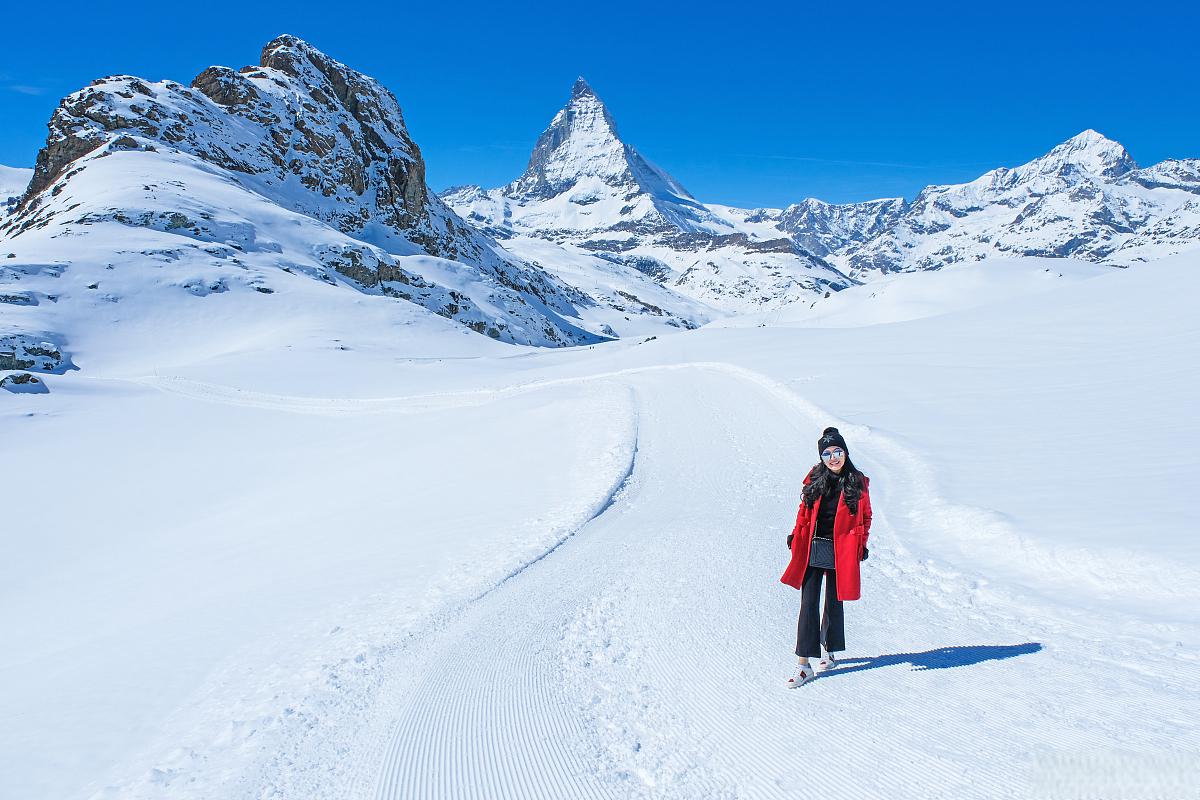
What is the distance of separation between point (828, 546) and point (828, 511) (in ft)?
0.89

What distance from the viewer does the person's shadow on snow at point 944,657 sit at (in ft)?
17.1

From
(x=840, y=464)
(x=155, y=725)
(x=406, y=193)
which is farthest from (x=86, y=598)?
(x=406, y=193)

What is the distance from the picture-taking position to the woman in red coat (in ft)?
16.5

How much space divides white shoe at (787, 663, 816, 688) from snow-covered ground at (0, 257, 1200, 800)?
8cm

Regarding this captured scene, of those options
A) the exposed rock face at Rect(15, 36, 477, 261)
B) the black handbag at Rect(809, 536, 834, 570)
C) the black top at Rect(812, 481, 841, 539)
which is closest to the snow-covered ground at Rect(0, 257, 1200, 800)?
the black handbag at Rect(809, 536, 834, 570)

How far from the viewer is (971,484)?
10102mm

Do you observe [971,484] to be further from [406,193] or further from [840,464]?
[406,193]

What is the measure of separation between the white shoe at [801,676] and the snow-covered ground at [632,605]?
8cm

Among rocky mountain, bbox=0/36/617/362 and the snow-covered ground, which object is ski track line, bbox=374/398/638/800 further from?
rocky mountain, bbox=0/36/617/362

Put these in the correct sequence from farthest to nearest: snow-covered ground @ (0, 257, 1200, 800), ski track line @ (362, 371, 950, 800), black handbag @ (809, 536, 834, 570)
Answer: black handbag @ (809, 536, 834, 570) → snow-covered ground @ (0, 257, 1200, 800) → ski track line @ (362, 371, 950, 800)

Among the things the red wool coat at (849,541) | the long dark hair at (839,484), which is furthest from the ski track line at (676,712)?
the long dark hair at (839,484)

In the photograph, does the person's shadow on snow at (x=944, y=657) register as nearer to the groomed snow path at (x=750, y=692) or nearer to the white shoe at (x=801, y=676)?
the groomed snow path at (x=750, y=692)

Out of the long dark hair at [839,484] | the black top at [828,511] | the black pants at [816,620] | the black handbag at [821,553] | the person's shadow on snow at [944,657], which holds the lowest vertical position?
the person's shadow on snow at [944,657]

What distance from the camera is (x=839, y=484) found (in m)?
5.08
